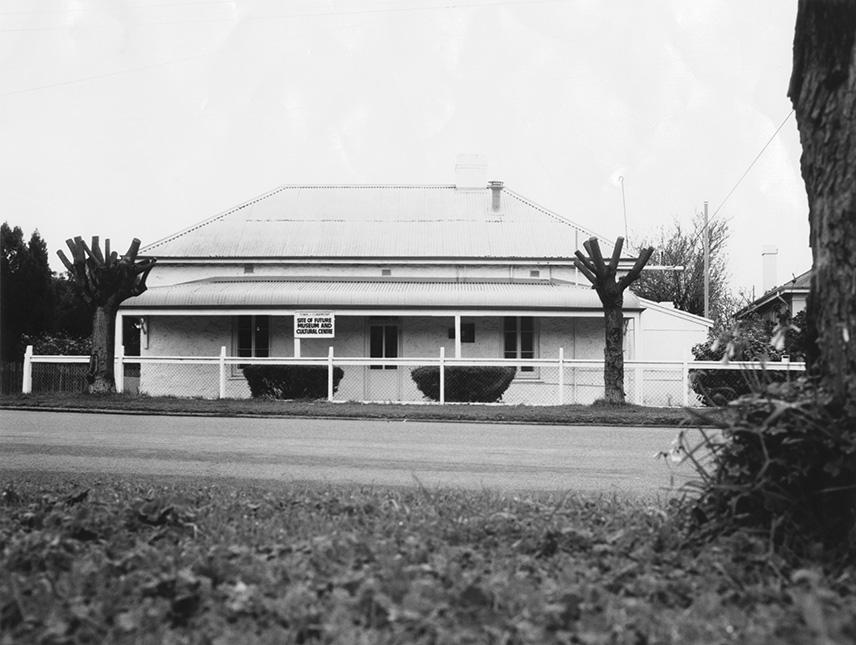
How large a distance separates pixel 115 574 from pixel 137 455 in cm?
698

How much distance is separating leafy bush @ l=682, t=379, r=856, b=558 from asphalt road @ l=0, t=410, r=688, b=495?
345 cm

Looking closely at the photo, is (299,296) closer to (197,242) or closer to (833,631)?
(197,242)

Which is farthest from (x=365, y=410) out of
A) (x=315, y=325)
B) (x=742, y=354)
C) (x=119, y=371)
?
(x=742, y=354)

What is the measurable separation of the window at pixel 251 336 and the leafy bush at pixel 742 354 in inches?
499

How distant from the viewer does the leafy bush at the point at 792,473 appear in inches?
172

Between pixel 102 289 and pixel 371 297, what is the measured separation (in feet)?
23.7

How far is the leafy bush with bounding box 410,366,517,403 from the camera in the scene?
23.8 metres

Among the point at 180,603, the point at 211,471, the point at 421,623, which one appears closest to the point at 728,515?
the point at 421,623

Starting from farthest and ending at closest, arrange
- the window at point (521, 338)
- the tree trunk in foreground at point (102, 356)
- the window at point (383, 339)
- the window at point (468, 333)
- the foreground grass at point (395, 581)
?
the window at point (383, 339)
the window at point (468, 333)
the window at point (521, 338)
the tree trunk in foreground at point (102, 356)
the foreground grass at point (395, 581)

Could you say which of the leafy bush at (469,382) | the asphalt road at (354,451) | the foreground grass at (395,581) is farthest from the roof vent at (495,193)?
the foreground grass at (395,581)

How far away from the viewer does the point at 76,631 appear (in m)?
3.53

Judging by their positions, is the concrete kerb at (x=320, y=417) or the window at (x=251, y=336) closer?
the concrete kerb at (x=320, y=417)

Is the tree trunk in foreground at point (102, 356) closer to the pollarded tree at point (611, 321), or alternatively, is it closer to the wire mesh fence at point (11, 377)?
the wire mesh fence at point (11, 377)

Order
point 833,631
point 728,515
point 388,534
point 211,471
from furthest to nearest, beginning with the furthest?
point 211,471, point 388,534, point 728,515, point 833,631
